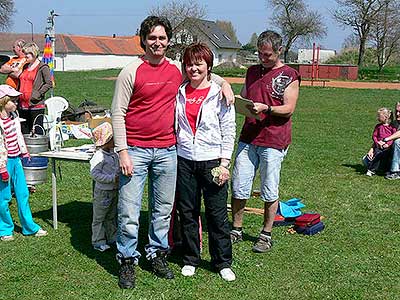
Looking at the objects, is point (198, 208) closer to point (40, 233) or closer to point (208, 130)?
point (208, 130)

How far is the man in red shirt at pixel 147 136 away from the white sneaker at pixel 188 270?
0.47 feet

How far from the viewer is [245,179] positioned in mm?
5082

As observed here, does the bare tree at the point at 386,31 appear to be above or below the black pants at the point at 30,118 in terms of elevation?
Result: above

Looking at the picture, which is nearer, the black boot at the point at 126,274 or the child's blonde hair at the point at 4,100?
the black boot at the point at 126,274

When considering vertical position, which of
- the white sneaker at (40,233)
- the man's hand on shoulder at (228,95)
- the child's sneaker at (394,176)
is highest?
the man's hand on shoulder at (228,95)

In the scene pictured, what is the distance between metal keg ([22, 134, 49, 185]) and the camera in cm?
649

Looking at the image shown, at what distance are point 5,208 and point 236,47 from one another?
7551 cm

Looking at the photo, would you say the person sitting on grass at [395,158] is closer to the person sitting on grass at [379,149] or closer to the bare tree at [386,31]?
the person sitting on grass at [379,149]

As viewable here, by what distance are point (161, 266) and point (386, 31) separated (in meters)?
50.9

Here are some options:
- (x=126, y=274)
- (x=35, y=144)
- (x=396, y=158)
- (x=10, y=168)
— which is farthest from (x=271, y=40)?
(x=396, y=158)

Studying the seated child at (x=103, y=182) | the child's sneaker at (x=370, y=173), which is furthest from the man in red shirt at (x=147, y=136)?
the child's sneaker at (x=370, y=173)

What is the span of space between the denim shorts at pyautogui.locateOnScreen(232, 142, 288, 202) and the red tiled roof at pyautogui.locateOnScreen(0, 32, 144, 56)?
6648cm

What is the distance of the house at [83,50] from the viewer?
234ft

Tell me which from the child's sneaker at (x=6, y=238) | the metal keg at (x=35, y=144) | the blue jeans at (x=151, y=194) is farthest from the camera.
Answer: the metal keg at (x=35, y=144)
